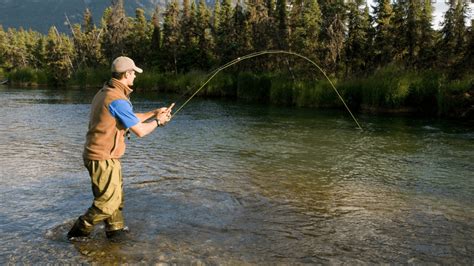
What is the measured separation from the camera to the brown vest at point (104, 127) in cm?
500

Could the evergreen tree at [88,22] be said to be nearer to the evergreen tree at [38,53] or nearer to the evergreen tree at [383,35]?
the evergreen tree at [38,53]

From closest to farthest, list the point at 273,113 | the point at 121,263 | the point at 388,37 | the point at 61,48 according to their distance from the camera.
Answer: the point at 121,263, the point at 273,113, the point at 388,37, the point at 61,48

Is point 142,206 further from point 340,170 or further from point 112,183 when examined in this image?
point 340,170

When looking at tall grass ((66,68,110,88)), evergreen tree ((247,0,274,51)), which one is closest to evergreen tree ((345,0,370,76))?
evergreen tree ((247,0,274,51))

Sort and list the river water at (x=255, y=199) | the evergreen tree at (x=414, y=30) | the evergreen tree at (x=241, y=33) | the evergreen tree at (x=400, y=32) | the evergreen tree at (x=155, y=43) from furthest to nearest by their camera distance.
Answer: the evergreen tree at (x=155, y=43), the evergreen tree at (x=241, y=33), the evergreen tree at (x=400, y=32), the evergreen tree at (x=414, y=30), the river water at (x=255, y=199)

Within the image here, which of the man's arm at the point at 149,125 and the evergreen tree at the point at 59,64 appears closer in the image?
the man's arm at the point at 149,125

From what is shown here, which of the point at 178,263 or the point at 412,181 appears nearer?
the point at 178,263

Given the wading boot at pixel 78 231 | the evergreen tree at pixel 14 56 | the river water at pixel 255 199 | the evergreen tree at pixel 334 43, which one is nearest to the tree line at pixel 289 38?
the evergreen tree at pixel 334 43

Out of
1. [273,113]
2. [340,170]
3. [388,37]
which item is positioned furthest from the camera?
[388,37]

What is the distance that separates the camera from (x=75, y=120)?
19.5 metres

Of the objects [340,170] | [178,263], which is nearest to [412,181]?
[340,170]

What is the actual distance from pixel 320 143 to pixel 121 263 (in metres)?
9.56

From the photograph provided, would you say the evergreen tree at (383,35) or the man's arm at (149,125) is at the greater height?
the evergreen tree at (383,35)

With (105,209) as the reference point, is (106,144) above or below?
above
